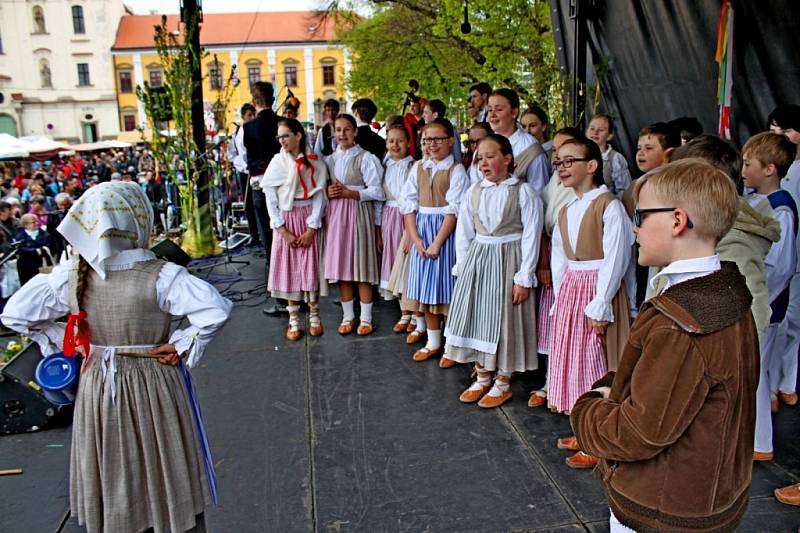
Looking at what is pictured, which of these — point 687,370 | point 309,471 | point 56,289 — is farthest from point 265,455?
point 687,370

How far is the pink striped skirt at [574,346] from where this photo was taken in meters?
3.51

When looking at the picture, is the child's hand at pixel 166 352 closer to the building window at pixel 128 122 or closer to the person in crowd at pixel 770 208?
the person in crowd at pixel 770 208

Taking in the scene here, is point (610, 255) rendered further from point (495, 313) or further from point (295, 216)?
point (295, 216)

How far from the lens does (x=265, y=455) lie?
145 inches

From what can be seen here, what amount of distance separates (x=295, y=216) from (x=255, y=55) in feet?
165

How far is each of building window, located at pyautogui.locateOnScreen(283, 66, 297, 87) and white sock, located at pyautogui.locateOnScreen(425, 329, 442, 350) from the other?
50.2 metres

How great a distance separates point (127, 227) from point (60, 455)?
2.08m

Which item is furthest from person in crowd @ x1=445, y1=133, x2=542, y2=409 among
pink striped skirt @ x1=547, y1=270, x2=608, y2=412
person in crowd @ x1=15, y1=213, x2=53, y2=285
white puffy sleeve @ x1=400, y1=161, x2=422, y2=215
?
person in crowd @ x1=15, y1=213, x2=53, y2=285

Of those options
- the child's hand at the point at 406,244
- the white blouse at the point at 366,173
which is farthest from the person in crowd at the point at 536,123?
the child's hand at the point at 406,244

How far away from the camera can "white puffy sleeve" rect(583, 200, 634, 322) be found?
3.34 metres

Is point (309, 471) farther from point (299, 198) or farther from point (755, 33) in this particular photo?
point (755, 33)

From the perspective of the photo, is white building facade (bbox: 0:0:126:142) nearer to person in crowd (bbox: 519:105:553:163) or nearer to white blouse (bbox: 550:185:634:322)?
person in crowd (bbox: 519:105:553:163)

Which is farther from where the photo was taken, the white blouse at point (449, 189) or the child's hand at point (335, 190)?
the child's hand at point (335, 190)

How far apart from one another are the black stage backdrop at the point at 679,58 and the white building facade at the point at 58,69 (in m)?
A: 47.7
